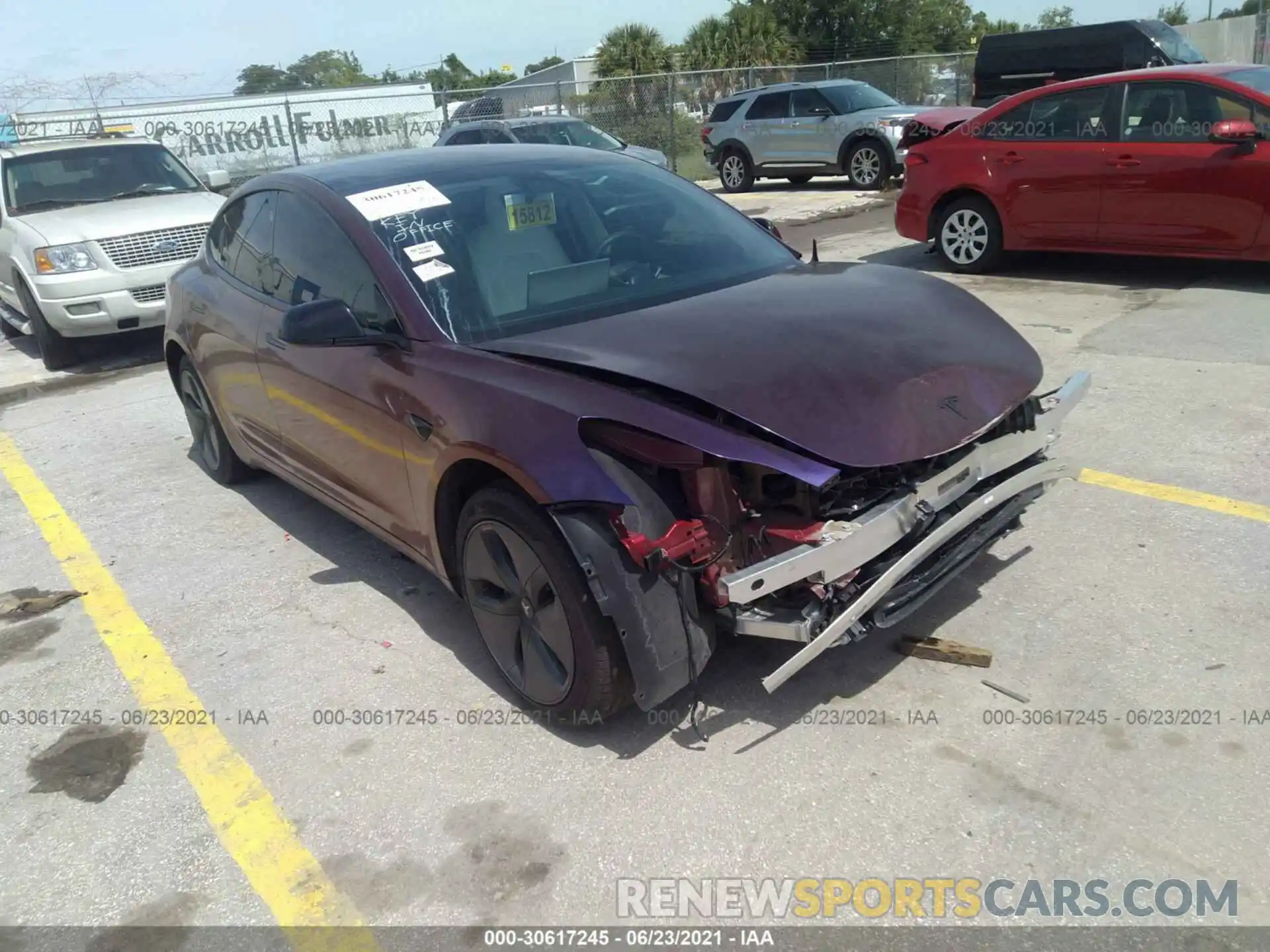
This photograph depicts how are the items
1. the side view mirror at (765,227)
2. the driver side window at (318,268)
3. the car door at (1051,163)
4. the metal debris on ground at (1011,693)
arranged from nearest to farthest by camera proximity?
the metal debris on ground at (1011,693)
the driver side window at (318,268)
the side view mirror at (765,227)
the car door at (1051,163)

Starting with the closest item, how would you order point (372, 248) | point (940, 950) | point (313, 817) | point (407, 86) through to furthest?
point (940, 950) → point (313, 817) → point (372, 248) → point (407, 86)

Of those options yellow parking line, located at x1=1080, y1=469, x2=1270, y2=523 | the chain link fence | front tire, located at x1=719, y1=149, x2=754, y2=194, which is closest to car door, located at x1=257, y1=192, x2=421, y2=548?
yellow parking line, located at x1=1080, y1=469, x2=1270, y2=523

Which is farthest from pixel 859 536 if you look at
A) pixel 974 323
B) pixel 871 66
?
pixel 871 66

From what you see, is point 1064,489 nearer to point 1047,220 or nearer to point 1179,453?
point 1179,453

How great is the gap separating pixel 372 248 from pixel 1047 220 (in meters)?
6.48

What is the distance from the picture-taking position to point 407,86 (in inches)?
975

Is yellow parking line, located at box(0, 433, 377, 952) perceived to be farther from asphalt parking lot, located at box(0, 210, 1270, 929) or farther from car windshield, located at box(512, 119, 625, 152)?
Result: car windshield, located at box(512, 119, 625, 152)

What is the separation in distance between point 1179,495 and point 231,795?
391 centimetres

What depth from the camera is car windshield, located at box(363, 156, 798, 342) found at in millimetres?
3477

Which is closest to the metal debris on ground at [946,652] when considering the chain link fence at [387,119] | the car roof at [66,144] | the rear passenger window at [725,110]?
the car roof at [66,144]

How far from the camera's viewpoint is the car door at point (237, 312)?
4488 millimetres

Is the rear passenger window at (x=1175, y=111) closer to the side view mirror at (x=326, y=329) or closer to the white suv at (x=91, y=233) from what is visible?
the side view mirror at (x=326, y=329)

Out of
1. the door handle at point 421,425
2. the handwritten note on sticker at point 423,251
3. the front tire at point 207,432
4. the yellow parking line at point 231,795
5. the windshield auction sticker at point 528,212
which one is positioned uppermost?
the windshield auction sticker at point 528,212

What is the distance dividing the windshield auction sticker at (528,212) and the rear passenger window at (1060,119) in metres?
5.89
